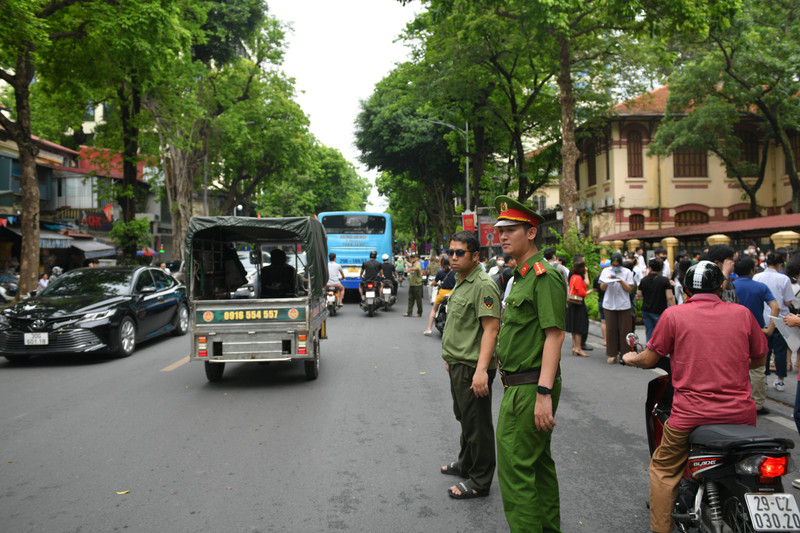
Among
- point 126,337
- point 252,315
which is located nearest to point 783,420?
point 252,315

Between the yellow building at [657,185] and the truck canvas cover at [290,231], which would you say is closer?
the truck canvas cover at [290,231]

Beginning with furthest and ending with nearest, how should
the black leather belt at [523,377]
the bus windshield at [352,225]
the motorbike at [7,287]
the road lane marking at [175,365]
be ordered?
the bus windshield at [352,225]
the motorbike at [7,287]
the road lane marking at [175,365]
the black leather belt at [523,377]

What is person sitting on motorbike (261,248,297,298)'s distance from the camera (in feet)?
32.6

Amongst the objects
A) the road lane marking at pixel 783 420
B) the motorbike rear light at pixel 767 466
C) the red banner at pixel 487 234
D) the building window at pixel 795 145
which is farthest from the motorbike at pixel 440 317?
the building window at pixel 795 145

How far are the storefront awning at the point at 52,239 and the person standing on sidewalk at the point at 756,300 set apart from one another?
23.4 metres

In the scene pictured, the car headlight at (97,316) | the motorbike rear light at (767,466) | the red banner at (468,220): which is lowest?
the motorbike rear light at (767,466)

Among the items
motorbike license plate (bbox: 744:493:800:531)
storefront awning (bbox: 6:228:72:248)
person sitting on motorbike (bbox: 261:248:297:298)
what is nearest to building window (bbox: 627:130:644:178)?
person sitting on motorbike (bbox: 261:248:297:298)

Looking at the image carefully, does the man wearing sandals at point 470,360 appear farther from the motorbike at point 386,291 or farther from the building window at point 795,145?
the building window at point 795,145

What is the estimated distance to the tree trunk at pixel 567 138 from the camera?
701 inches

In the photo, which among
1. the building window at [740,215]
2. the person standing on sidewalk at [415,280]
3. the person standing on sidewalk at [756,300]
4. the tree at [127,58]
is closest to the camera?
the person standing on sidewalk at [756,300]

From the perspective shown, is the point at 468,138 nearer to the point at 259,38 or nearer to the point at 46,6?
the point at 259,38

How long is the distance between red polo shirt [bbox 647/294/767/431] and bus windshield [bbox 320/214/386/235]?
1980cm

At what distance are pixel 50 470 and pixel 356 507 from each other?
263cm

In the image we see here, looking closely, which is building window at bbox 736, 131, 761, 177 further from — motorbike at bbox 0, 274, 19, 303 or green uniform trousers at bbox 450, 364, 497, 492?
motorbike at bbox 0, 274, 19, 303
